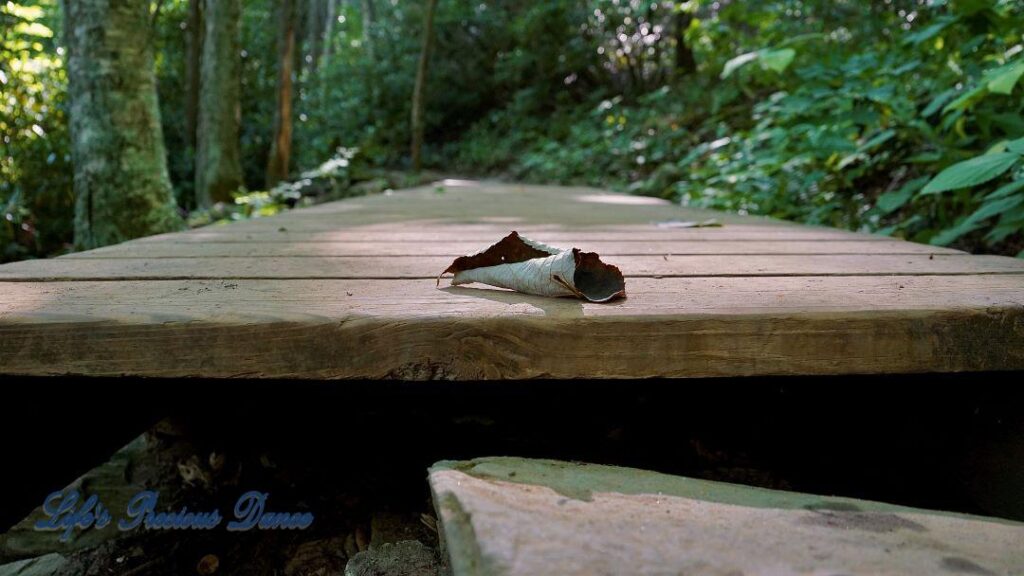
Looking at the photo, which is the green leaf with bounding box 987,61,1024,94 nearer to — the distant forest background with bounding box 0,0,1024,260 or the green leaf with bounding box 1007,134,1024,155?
the distant forest background with bounding box 0,0,1024,260

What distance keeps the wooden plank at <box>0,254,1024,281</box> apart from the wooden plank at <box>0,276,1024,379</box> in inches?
11.3

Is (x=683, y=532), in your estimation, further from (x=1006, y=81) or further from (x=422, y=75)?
(x=422, y=75)

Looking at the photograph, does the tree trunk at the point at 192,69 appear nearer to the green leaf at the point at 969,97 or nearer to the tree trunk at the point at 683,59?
the tree trunk at the point at 683,59

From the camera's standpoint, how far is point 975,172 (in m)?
1.75

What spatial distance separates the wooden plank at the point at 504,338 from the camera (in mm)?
959

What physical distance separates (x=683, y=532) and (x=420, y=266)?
949 mm

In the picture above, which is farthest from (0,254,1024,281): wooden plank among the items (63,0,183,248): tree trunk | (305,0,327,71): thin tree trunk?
(305,0,327,71): thin tree trunk

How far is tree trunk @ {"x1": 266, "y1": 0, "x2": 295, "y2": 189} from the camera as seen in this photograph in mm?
8930

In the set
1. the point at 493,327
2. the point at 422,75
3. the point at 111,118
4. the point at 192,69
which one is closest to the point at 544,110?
the point at 422,75

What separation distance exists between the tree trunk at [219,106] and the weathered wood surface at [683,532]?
817 cm

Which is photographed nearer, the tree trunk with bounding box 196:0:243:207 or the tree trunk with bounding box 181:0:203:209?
the tree trunk with bounding box 196:0:243:207

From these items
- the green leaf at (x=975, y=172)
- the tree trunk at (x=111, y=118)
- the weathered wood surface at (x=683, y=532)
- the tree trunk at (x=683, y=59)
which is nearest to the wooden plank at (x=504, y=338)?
the weathered wood surface at (x=683, y=532)

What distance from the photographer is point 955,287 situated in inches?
47.4

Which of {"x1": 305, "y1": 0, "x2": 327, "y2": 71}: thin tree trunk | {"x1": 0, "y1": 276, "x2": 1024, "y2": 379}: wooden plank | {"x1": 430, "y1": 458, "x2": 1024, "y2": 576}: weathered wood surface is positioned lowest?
{"x1": 430, "y1": 458, "x2": 1024, "y2": 576}: weathered wood surface
